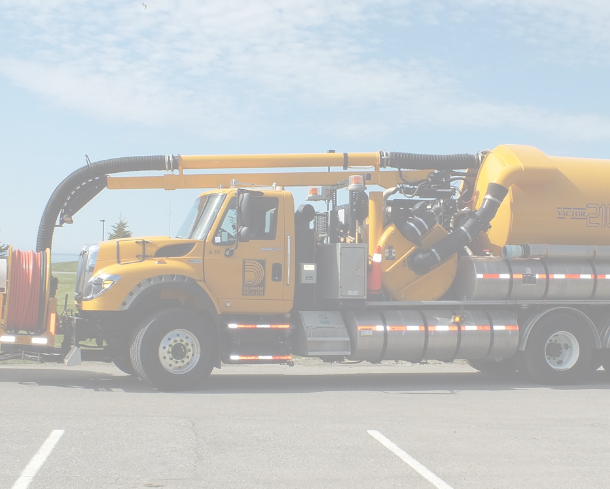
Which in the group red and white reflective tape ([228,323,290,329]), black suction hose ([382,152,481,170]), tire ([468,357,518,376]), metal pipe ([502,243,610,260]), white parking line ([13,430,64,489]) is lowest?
tire ([468,357,518,376])

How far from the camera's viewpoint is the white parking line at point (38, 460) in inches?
220

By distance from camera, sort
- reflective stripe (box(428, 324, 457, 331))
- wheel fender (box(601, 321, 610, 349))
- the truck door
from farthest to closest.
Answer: wheel fender (box(601, 321, 610, 349))
reflective stripe (box(428, 324, 457, 331))
the truck door

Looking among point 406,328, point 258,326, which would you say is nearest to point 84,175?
point 258,326

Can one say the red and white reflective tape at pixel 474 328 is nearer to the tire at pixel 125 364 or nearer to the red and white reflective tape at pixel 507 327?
the red and white reflective tape at pixel 507 327

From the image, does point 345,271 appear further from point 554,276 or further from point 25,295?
point 25,295

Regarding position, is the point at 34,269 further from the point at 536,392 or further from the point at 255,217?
the point at 536,392

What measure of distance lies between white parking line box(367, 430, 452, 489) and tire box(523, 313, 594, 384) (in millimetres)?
5600

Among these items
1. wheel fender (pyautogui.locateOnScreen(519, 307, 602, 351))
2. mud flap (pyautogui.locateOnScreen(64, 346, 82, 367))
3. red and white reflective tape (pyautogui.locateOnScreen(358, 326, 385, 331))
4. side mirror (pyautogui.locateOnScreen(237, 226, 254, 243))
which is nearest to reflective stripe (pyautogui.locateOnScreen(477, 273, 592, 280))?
wheel fender (pyautogui.locateOnScreen(519, 307, 602, 351))

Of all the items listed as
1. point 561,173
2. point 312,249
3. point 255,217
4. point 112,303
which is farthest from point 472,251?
point 112,303

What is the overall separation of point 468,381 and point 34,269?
7216mm

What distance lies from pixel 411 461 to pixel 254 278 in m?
5.42

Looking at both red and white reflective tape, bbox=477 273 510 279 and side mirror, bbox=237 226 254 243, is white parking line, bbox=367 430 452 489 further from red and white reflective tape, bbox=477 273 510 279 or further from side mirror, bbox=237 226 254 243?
red and white reflective tape, bbox=477 273 510 279

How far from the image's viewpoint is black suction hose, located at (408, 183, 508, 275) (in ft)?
40.7

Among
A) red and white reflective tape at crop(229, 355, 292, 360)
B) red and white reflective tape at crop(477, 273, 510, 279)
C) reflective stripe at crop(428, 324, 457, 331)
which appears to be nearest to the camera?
red and white reflective tape at crop(229, 355, 292, 360)
